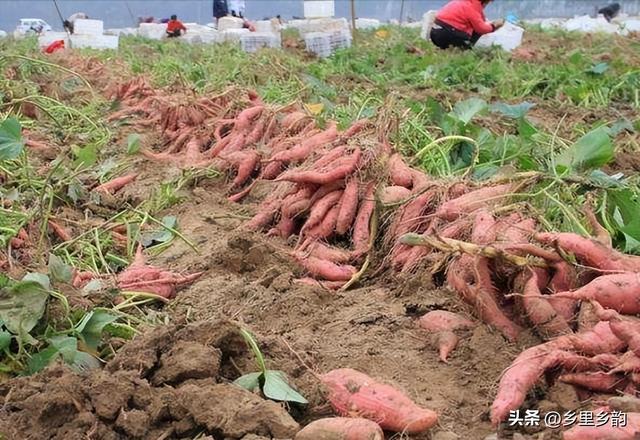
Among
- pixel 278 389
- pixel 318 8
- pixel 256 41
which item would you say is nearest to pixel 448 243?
pixel 278 389

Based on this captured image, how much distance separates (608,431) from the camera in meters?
1.59

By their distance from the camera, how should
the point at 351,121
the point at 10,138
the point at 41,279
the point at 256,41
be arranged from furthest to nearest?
the point at 256,41
the point at 351,121
the point at 10,138
the point at 41,279

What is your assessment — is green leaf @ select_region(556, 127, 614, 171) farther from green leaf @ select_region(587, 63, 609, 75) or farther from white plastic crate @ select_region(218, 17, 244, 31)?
white plastic crate @ select_region(218, 17, 244, 31)

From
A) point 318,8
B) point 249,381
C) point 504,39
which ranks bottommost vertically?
point 249,381

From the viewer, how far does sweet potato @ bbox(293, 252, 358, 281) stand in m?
2.77

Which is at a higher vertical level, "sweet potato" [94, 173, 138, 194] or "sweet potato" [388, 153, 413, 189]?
"sweet potato" [388, 153, 413, 189]

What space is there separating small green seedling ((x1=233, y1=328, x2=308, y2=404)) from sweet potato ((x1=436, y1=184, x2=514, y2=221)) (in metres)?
0.98

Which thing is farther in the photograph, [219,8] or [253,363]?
[219,8]

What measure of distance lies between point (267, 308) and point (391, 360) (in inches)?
20.9

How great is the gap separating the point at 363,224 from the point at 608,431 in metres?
1.52

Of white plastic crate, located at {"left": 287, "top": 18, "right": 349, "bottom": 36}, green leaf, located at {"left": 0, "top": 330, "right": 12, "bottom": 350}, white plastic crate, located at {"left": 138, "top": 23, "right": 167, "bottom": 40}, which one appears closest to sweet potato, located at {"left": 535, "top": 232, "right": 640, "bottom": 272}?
green leaf, located at {"left": 0, "top": 330, "right": 12, "bottom": 350}

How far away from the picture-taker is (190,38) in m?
13.2

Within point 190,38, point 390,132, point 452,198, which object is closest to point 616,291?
point 452,198

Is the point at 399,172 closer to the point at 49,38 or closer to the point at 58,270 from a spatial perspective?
the point at 58,270
